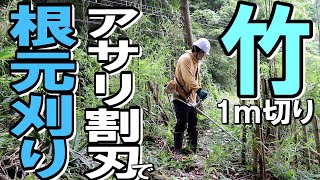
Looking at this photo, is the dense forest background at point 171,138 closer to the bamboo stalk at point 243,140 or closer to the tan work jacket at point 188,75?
the bamboo stalk at point 243,140

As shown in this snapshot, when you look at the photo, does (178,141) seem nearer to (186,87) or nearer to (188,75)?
(186,87)

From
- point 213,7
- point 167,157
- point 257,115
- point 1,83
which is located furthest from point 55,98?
point 213,7

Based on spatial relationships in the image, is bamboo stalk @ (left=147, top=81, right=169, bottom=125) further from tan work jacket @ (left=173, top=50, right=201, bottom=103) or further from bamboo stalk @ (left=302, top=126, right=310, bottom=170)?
bamboo stalk @ (left=302, top=126, right=310, bottom=170)

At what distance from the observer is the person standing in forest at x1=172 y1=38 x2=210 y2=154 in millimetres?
4301

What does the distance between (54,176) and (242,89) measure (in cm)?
194

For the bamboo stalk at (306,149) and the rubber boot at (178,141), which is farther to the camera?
the rubber boot at (178,141)

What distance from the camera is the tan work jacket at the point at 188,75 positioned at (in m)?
4.30

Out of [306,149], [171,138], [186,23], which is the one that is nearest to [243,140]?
[306,149]

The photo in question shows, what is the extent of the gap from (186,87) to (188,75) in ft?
0.55

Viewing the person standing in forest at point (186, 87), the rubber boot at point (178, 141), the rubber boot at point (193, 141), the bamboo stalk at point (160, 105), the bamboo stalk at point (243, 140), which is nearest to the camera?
the bamboo stalk at point (243, 140)

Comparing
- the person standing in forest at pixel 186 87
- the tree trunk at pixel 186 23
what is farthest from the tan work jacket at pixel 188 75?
the tree trunk at pixel 186 23

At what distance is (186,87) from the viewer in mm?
4410

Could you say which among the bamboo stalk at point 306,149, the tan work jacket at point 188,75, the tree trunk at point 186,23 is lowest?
the bamboo stalk at point 306,149

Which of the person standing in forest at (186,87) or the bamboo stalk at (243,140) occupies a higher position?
the person standing in forest at (186,87)
